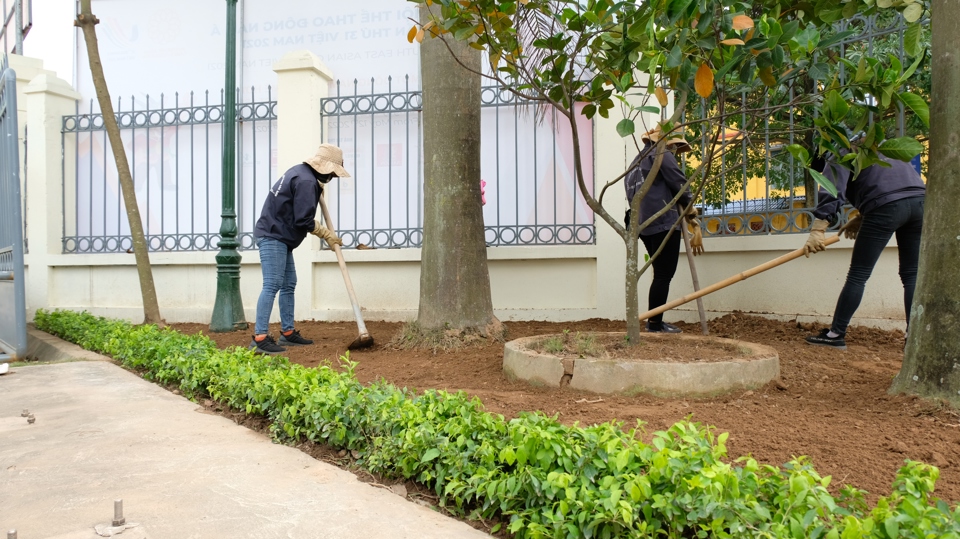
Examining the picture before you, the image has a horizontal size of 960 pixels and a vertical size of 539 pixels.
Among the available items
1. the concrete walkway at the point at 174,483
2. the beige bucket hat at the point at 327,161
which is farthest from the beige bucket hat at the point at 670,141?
the concrete walkway at the point at 174,483

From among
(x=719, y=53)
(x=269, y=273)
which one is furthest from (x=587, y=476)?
(x=269, y=273)

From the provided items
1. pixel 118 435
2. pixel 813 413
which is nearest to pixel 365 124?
pixel 118 435

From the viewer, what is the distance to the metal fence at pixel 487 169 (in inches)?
277

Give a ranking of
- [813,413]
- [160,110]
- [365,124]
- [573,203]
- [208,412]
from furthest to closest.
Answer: [160,110] < [365,124] < [573,203] < [208,412] < [813,413]

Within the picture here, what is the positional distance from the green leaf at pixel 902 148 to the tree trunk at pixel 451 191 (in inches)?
119

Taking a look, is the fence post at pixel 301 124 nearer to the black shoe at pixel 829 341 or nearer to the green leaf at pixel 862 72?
the black shoe at pixel 829 341

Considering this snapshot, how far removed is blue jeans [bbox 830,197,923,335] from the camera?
438 centimetres

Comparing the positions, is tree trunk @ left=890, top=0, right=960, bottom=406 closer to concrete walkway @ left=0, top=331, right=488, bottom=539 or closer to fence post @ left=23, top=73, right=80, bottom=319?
concrete walkway @ left=0, top=331, right=488, bottom=539

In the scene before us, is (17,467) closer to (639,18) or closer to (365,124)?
(639,18)

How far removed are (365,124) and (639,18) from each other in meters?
5.31

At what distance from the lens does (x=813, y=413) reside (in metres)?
2.96

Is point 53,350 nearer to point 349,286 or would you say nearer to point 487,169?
point 349,286

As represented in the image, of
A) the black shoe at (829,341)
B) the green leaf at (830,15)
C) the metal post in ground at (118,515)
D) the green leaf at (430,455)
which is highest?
the green leaf at (830,15)

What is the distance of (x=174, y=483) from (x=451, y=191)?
3.22 meters
